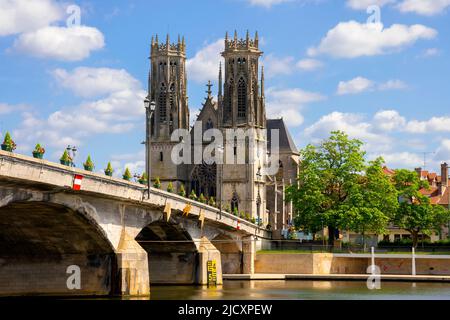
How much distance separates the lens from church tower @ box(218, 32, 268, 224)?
13688 centimetres

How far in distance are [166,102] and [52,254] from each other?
288 ft

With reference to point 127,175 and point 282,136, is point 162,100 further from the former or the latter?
point 127,175

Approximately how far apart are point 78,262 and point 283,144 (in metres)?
101

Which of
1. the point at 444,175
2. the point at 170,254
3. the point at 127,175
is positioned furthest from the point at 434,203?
the point at 127,175

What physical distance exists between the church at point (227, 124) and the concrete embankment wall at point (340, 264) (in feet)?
122

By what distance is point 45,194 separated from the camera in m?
49.2

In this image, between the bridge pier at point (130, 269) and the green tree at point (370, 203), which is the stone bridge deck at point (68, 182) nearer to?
the bridge pier at point (130, 269)

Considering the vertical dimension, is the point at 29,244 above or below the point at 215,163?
below

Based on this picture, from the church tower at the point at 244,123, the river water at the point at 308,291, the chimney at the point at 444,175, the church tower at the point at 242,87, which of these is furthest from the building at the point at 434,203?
the river water at the point at 308,291

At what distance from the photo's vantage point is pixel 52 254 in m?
59.4

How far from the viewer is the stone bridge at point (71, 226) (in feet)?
156

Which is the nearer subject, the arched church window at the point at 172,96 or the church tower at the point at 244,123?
the church tower at the point at 244,123
